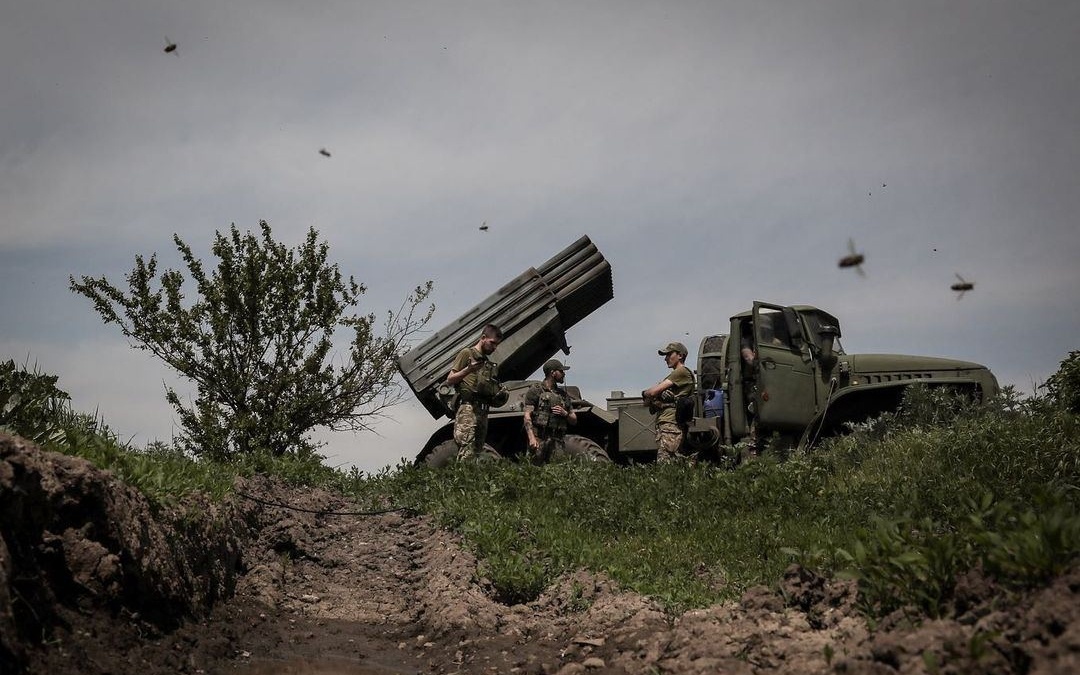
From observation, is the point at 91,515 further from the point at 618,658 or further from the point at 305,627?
the point at 618,658

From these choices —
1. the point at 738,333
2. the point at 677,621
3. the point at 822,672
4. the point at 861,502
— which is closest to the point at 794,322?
the point at 738,333

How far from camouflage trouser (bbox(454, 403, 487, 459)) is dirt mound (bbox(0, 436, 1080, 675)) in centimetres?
329

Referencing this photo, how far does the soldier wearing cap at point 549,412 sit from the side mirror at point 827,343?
3.03 m

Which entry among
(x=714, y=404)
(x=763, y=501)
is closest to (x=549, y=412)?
(x=714, y=404)

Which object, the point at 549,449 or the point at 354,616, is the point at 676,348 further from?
the point at 354,616

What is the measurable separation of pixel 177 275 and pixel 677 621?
401 inches

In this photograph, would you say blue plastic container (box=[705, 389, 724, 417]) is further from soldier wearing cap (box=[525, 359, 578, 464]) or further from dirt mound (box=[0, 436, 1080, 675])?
dirt mound (box=[0, 436, 1080, 675])

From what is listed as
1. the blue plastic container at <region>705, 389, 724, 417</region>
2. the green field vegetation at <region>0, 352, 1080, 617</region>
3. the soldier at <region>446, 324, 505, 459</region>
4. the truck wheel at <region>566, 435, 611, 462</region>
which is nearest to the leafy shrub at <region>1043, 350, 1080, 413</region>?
the green field vegetation at <region>0, 352, 1080, 617</region>

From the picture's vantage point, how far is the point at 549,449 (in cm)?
1173

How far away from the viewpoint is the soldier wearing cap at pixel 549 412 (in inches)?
459

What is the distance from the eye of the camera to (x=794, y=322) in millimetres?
11273

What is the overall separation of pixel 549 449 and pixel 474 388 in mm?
1295

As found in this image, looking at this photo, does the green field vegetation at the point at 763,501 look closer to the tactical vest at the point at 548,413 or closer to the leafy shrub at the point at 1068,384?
the leafy shrub at the point at 1068,384

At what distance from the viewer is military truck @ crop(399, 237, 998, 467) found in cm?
1118
